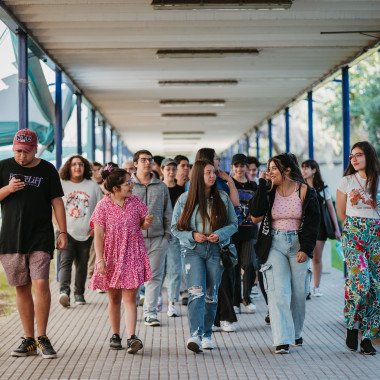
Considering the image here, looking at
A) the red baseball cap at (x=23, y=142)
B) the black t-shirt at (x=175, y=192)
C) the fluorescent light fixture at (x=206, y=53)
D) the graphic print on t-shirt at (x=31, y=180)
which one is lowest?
the black t-shirt at (x=175, y=192)

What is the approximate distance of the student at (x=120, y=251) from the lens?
6.31m

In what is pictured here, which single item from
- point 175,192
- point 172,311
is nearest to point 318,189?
point 175,192

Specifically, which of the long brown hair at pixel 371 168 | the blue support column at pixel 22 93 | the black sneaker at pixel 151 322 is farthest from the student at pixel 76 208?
the long brown hair at pixel 371 168

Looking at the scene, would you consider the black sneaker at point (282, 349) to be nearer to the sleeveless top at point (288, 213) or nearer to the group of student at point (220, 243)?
the group of student at point (220, 243)

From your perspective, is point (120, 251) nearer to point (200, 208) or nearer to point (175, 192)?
point (200, 208)

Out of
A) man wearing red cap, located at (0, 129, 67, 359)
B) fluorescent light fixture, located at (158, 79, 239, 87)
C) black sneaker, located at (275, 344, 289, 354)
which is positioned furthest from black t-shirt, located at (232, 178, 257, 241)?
fluorescent light fixture, located at (158, 79, 239, 87)

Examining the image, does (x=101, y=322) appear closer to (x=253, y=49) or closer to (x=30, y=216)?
(x=30, y=216)

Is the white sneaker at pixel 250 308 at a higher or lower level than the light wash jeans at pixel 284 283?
lower

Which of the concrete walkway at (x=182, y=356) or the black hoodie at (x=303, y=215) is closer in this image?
the concrete walkway at (x=182, y=356)

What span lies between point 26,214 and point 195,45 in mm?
5665

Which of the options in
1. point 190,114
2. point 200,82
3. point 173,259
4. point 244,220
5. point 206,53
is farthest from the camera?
point 190,114

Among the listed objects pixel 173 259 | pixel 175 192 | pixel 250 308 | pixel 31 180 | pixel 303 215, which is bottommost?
pixel 250 308

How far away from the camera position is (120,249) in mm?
6359

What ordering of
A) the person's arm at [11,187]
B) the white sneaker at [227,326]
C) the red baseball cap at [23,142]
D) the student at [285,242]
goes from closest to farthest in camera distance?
the person's arm at [11,187] < the red baseball cap at [23,142] < the student at [285,242] < the white sneaker at [227,326]
